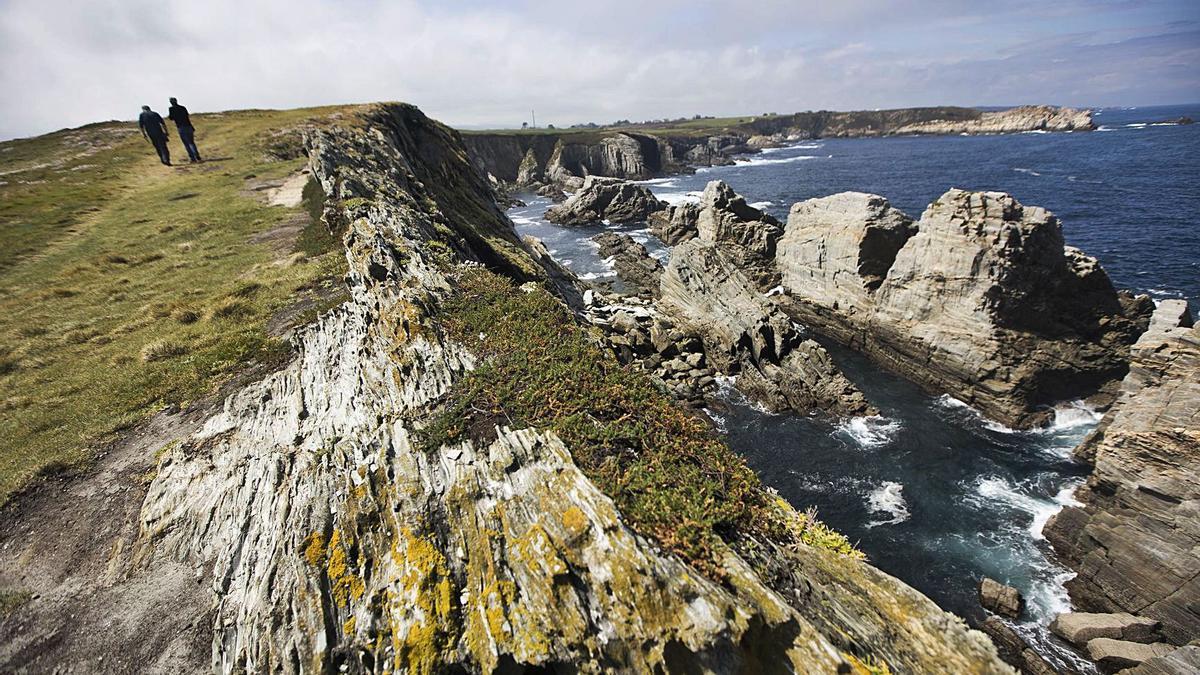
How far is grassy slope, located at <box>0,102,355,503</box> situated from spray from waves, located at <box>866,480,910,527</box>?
1106 inches

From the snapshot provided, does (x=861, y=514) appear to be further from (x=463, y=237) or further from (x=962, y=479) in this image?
(x=463, y=237)

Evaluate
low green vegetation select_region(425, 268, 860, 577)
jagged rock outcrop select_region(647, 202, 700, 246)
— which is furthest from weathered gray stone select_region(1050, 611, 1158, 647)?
jagged rock outcrop select_region(647, 202, 700, 246)

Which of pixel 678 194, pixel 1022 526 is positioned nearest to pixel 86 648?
pixel 1022 526

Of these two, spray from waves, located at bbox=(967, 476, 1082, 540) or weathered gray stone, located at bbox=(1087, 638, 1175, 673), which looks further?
spray from waves, located at bbox=(967, 476, 1082, 540)

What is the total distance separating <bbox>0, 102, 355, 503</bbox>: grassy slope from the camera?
14570 mm

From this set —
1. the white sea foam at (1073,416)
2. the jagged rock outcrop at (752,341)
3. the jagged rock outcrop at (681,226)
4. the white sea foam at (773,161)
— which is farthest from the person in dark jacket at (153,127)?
the white sea foam at (773,161)

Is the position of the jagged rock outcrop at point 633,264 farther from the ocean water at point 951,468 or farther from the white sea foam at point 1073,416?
the white sea foam at point 1073,416

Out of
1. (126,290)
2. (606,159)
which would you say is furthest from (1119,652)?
(606,159)

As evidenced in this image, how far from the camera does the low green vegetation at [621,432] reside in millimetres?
9805

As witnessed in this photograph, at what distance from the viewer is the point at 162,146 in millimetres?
42188

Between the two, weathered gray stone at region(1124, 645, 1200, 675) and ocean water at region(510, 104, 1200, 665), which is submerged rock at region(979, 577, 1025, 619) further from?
weathered gray stone at region(1124, 645, 1200, 675)

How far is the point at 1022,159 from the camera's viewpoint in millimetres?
123188

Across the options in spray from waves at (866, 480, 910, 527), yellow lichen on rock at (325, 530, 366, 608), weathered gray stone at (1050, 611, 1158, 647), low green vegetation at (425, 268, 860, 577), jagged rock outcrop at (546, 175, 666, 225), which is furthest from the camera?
jagged rock outcrop at (546, 175, 666, 225)

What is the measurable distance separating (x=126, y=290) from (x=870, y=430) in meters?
41.1
